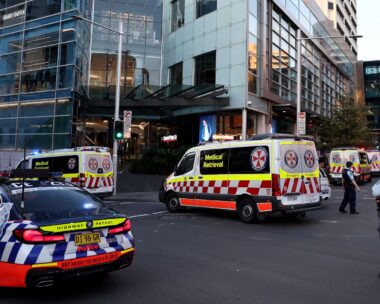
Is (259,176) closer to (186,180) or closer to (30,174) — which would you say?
(186,180)

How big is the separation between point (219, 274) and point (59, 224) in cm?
251

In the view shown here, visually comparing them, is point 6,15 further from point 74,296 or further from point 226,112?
point 74,296

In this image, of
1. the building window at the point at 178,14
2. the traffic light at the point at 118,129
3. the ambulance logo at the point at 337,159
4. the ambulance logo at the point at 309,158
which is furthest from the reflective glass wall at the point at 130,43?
the ambulance logo at the point at 309,158

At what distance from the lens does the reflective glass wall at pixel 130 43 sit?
34.6m

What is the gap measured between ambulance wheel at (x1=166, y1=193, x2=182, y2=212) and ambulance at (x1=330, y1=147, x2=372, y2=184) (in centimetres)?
1569

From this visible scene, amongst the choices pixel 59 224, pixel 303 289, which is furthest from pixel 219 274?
pixel 59 224

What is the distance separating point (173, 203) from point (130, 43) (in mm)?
24253

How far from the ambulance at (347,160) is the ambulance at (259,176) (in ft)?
52.2

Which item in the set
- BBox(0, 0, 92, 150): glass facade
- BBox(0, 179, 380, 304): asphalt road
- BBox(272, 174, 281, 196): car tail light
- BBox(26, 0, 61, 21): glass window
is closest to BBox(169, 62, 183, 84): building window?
BBox(0, 0, 92, 150): glass facade

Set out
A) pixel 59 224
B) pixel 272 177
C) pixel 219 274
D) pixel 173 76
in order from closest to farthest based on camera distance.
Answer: pixel 59 224 < pixel 219 274 < pixel 272 177 < pixel 173 76

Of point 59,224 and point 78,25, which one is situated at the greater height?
point 78,25

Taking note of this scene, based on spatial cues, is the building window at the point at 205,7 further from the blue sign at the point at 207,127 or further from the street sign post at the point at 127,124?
the street sign post at the point at 127,124

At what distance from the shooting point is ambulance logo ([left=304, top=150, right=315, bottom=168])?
11789 millimetres

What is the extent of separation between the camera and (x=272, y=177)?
36.3ft
